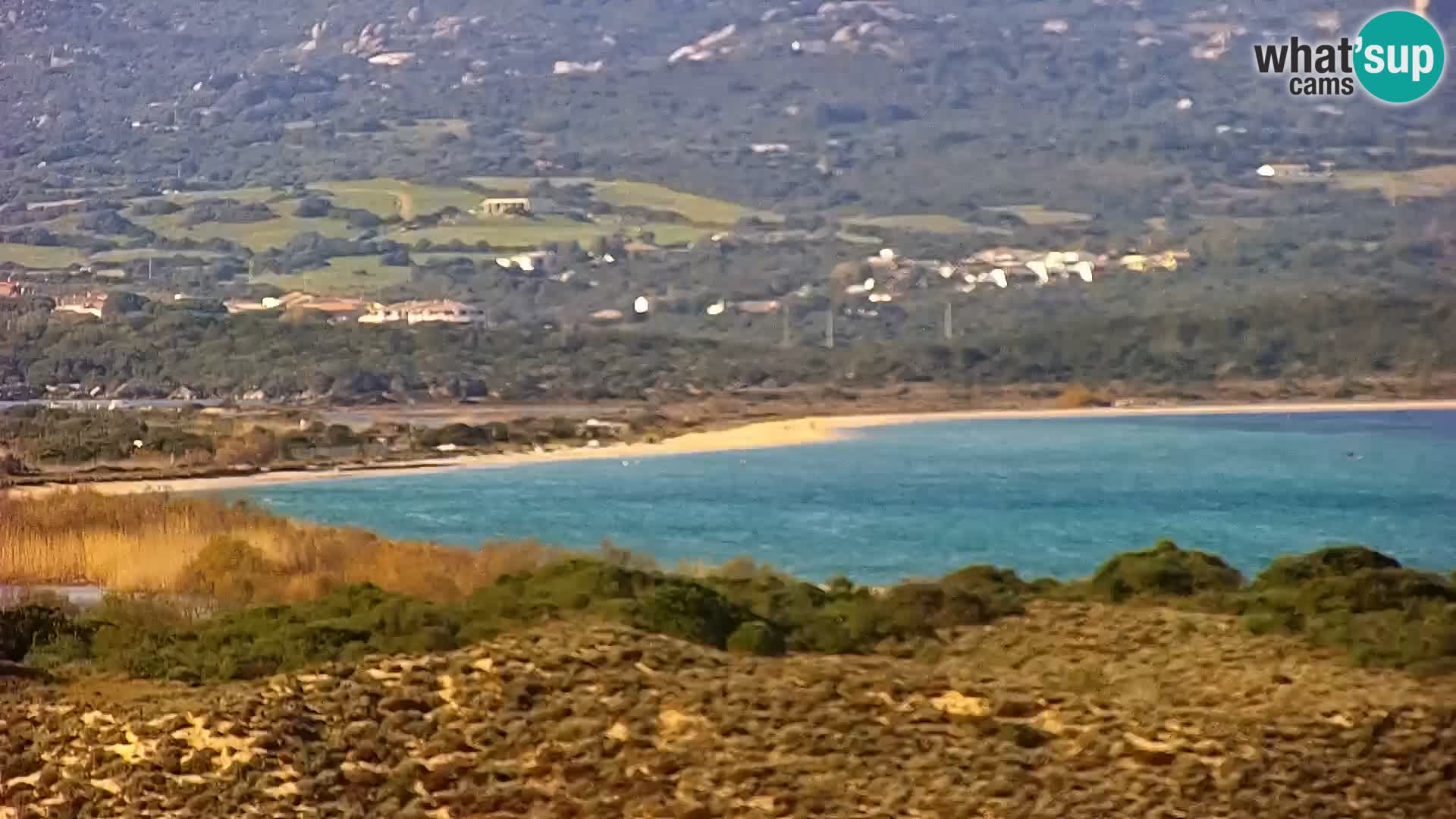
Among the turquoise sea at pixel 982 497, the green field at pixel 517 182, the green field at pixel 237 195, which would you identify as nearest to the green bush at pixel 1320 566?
the turquoise sea at pixel 982 497

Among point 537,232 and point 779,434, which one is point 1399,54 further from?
point 537,232

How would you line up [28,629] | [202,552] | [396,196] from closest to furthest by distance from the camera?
[28,629] → [202,552] → [396,196]

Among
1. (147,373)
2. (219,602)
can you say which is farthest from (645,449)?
(219,602)

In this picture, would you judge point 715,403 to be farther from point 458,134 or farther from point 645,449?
point 458,134

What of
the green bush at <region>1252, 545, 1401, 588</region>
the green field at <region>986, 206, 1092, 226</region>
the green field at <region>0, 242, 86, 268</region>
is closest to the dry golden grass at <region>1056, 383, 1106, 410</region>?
the green field at <region>986, 206, 1092, 226</region>

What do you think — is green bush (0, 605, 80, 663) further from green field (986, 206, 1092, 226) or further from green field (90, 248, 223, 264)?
green field (986, 206, 1092, 226)

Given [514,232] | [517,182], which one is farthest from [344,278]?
[517,182]
